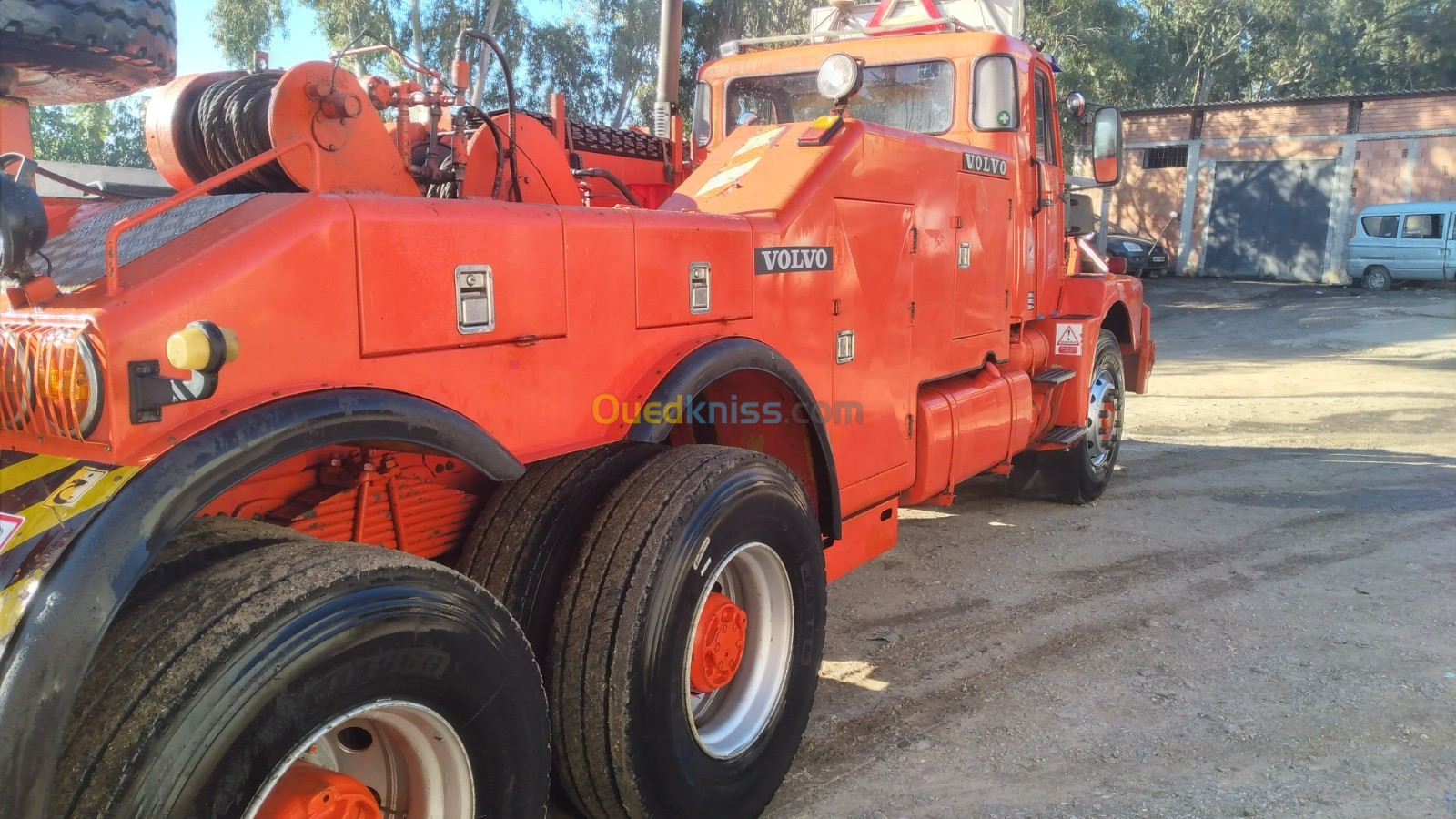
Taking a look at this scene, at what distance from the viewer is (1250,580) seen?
5.09 m

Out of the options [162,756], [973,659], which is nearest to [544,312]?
[162,756]

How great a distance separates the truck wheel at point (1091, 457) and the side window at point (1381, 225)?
63.1 feet

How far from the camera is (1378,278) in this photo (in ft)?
72.9

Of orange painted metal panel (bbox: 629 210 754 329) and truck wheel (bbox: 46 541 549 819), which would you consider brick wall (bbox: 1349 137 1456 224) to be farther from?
truck wheel (bbox: 46 541 549 819)

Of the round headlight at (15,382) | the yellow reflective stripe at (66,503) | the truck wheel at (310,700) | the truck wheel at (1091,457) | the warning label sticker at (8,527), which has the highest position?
the round headlight at (15,382)

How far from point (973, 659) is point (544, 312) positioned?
2.54 metres

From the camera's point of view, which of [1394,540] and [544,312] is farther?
[1394,540]

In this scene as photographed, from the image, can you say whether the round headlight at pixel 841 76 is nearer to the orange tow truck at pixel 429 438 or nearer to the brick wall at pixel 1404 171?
the orange tow truck at pixel 429 438

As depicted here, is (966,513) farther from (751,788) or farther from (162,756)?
(162,756)

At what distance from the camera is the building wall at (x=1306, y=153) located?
23.0m

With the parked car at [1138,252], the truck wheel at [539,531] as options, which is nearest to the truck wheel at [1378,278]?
the parked car at [1138,252]

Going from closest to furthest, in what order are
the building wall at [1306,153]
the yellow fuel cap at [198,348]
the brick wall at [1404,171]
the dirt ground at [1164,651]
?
the yellow fuel cap at [198,348] → the dirt ground at [1164,651] → the brick wall at [1404,171] → the building wall at [1306,153]

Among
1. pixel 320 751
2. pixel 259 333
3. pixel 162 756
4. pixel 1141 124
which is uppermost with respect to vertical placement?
pixel 1141 124

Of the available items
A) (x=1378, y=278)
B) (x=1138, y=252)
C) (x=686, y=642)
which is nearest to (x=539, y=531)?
(x=686, y=642)
